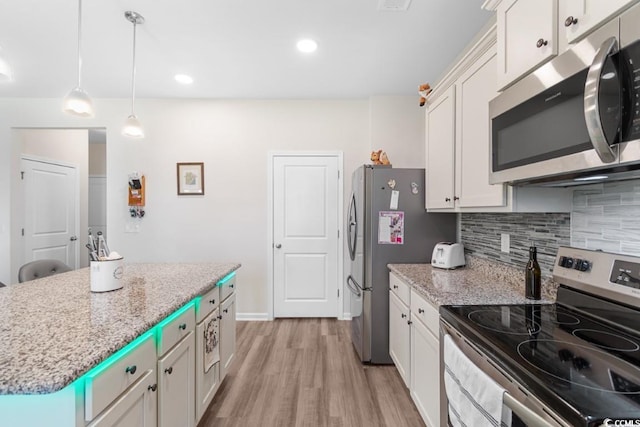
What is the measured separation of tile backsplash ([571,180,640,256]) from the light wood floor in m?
1.42

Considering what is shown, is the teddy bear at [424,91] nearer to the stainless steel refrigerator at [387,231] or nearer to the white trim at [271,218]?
the stainless steel refrigerator at [387,231]

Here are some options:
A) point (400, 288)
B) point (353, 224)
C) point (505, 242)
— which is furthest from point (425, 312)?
point (353, 224)

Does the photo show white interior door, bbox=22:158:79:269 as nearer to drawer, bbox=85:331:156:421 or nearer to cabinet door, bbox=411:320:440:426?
drawer, bbox=85:331:156:421

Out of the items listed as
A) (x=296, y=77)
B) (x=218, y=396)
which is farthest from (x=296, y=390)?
(x=296, y=77)

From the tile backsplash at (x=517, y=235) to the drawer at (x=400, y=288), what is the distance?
24.9 inches

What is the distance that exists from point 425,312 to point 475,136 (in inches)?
40.9

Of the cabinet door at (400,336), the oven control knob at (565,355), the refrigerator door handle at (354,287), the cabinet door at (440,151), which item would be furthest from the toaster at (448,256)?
the oven control knob at (565,355)

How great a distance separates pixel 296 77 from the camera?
10.0 feet

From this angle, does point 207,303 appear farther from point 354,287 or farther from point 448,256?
point 448,256

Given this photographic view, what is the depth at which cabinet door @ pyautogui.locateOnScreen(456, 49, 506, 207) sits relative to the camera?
161 cm

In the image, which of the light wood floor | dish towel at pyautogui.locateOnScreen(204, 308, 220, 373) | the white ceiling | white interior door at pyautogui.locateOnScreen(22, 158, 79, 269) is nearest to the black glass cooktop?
the light wood floor

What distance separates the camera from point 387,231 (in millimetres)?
2561

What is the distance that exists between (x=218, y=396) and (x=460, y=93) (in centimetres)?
260

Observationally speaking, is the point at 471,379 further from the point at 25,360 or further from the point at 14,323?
the point at 14,323
